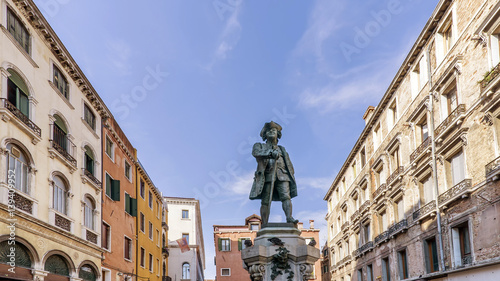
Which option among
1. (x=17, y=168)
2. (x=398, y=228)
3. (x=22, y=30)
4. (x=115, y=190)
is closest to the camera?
(x=17, y=168)

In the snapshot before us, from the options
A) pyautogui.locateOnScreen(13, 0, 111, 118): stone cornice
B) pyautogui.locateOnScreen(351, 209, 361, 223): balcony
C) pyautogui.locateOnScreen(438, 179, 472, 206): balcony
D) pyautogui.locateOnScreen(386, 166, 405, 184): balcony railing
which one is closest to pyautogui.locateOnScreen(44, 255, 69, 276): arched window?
pyautogui.locateOnScreen(13, 0, 111, 118): stone cornice

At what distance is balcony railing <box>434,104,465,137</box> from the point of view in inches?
822

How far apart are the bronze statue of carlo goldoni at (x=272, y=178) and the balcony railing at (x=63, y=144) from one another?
13198 millimetres

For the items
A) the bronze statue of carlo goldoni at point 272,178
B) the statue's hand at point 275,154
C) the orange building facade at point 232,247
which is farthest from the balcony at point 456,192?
the orange building facade at point 232,247

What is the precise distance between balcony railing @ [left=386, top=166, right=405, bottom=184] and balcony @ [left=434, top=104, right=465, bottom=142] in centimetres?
569

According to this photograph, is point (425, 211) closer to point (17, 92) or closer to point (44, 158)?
point (44, 158)

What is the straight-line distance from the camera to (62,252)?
69.7ft

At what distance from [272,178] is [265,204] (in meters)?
0.59

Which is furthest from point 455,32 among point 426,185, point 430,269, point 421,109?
point 430,269

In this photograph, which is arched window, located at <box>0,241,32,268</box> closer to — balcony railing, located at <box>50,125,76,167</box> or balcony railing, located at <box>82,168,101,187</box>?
balcony railing, located at <box>50,125,76,167</box>

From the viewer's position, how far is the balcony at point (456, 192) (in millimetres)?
20406

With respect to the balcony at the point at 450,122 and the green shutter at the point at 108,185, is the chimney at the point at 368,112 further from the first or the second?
the green shutter at the point at 108,185

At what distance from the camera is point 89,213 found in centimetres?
2517

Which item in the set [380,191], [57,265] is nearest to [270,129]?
[57,265]
